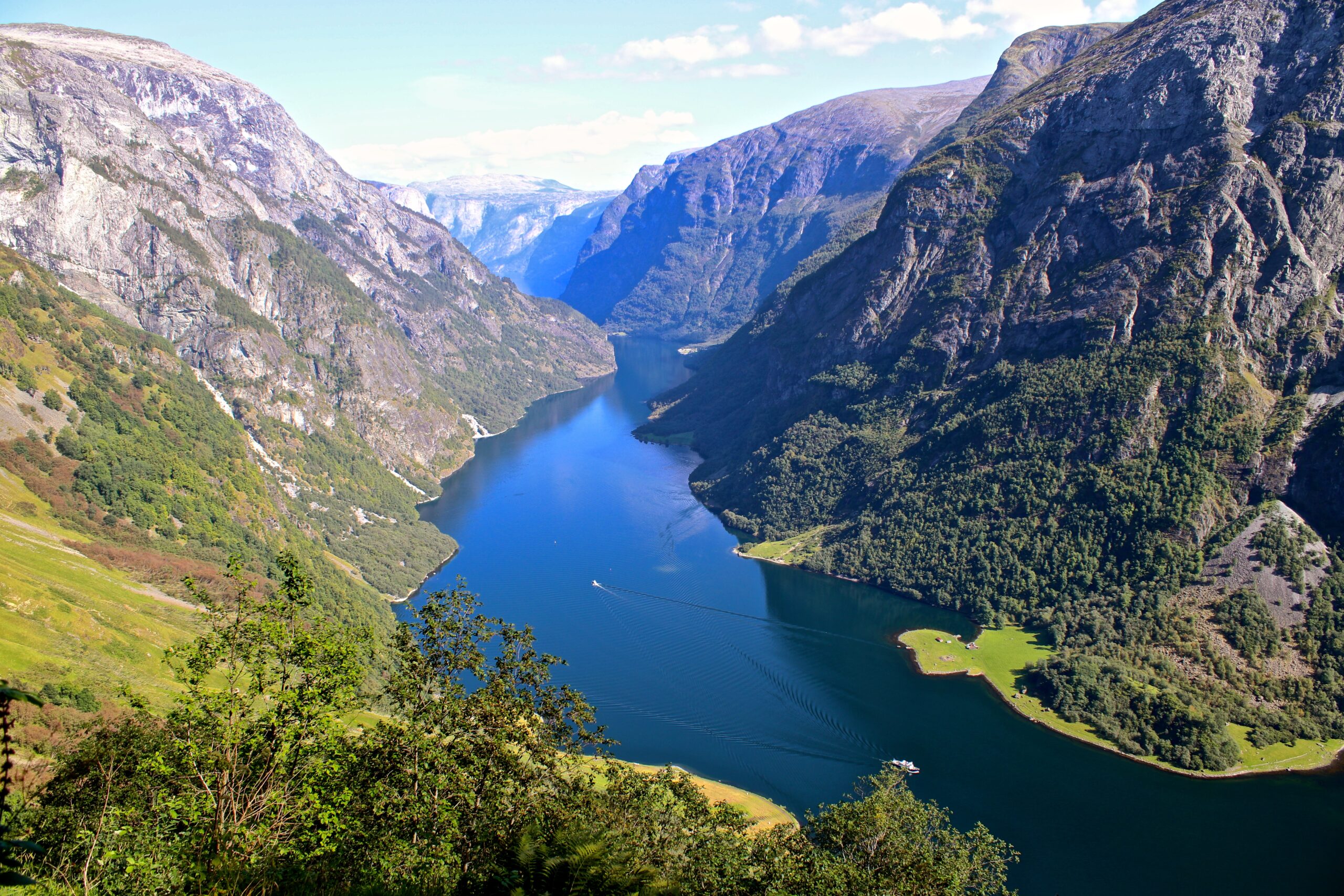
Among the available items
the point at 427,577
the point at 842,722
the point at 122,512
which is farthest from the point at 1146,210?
the point at 122,512

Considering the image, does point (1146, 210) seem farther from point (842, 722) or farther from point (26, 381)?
point (26, 381)

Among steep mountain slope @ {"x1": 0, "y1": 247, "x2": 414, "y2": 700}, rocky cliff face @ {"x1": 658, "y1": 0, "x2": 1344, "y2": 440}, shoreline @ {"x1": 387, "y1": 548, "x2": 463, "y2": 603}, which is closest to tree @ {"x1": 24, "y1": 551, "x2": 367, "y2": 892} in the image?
steep mountain slope @ {"x1": 0, "y1": 247, "x2": 414, "y2": 700}

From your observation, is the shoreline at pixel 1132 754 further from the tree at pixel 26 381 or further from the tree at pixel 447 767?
the tree at pixel 26 381

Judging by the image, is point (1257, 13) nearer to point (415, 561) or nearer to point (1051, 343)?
point (1051, 343)

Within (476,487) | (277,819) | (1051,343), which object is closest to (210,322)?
(476,487)

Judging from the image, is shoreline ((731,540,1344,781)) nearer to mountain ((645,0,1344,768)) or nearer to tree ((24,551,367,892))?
mountain ((645,0,1344,768))
